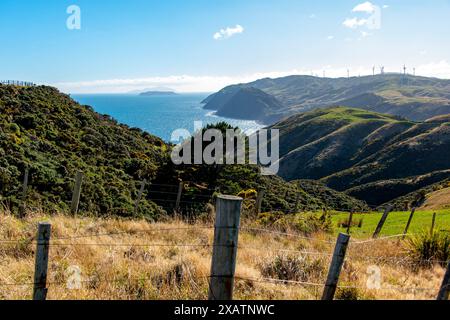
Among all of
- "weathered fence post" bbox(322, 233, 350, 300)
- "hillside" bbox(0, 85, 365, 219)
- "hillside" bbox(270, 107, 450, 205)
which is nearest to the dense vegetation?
"hillside" bbox(0, 85, 365, 219)

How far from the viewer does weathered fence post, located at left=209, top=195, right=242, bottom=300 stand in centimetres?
433

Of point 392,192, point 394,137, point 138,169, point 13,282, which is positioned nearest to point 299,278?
point 13,282

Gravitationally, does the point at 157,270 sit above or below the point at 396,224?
above

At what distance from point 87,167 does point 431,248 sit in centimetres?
2623

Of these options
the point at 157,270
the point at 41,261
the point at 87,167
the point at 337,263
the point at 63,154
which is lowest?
the point at 87,167

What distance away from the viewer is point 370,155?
420 feet

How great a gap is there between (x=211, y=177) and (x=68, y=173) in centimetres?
1822

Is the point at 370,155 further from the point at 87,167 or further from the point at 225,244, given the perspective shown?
the point at 225,244

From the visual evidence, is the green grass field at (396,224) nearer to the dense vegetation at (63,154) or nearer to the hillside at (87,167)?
the hillside at (87,167)

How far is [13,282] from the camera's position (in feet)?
18.8

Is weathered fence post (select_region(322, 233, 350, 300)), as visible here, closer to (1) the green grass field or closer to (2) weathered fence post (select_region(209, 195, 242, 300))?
(2) weathered fence post (select_region(209, 195, 242, 300))

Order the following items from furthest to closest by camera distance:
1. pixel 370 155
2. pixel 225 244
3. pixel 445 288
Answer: pixel 370 155, pixel 445 288, pixel 225 244

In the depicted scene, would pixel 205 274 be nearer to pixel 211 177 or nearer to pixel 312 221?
pixel 312 221

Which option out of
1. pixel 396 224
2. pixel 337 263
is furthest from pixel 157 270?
pixel 396 224
